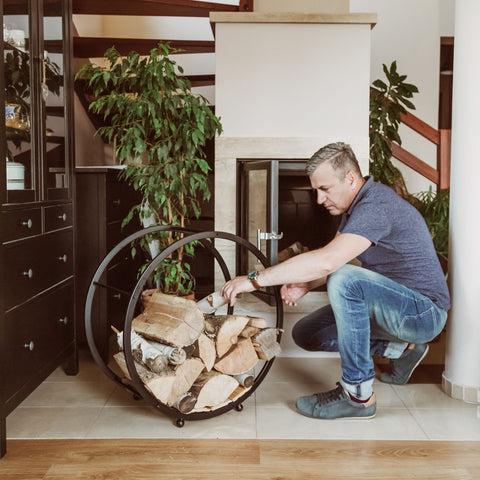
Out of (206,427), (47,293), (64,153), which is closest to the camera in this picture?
(206,427)

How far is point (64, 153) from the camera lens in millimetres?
2707

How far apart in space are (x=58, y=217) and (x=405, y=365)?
1.64 metres

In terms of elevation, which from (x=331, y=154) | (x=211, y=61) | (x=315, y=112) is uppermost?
(x=211, y=61)

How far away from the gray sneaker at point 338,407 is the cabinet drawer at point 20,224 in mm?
1240

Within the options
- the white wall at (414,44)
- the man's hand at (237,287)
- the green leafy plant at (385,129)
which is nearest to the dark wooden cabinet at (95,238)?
the man's hand at (237,287)

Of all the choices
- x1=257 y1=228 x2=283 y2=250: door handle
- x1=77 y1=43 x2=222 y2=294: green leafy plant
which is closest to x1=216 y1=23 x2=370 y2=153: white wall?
x1=77 y1=43 x2=222 y2=294: green leafy plant

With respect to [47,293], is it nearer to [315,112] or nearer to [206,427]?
[206,427]

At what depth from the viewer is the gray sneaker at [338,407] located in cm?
227

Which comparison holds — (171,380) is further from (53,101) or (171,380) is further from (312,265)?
(53,101)

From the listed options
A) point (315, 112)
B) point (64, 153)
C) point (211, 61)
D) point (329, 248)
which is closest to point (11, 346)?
point (64, 153)

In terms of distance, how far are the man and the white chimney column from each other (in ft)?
0.65

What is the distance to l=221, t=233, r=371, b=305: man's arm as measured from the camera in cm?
A: 215

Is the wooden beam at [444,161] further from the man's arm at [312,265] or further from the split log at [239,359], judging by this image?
the split log at [239,359]

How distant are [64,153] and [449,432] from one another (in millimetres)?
1960
